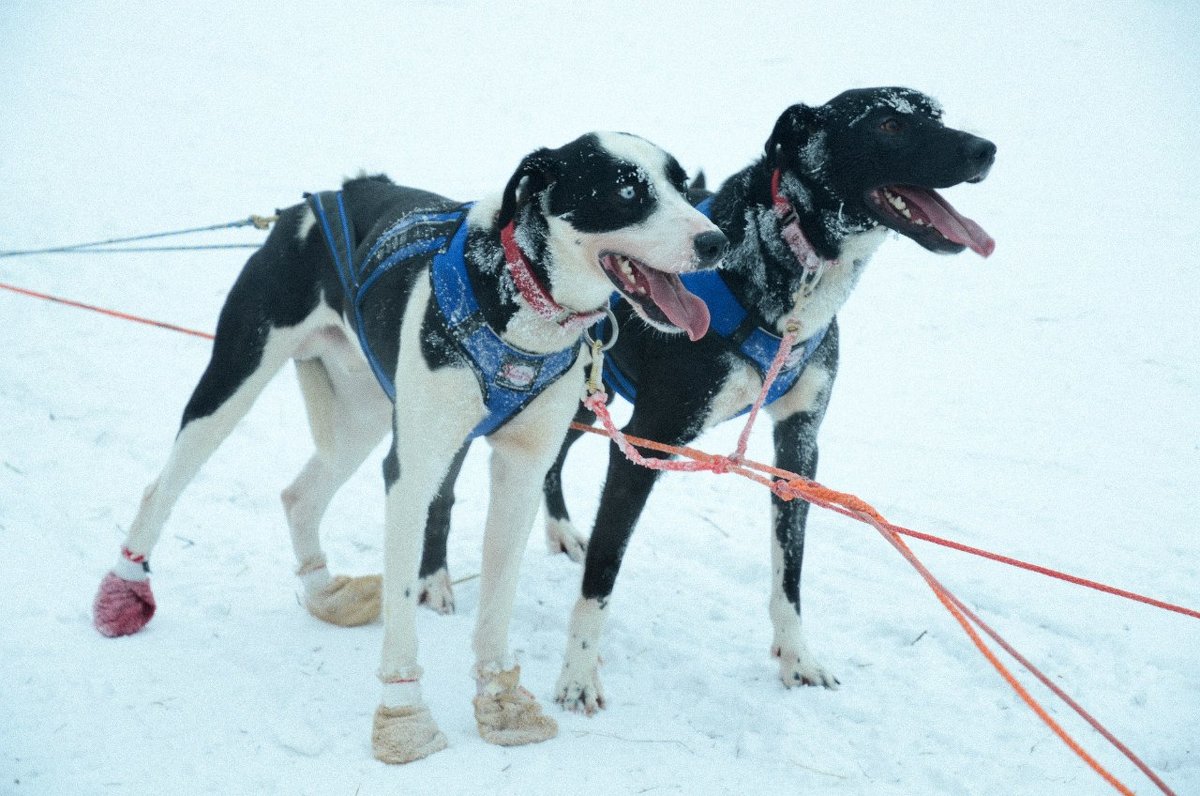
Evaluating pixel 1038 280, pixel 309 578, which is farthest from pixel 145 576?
pixel 1038 280

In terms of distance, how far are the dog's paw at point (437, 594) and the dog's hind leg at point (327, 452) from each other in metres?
0.27

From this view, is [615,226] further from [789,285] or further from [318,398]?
[318,398]

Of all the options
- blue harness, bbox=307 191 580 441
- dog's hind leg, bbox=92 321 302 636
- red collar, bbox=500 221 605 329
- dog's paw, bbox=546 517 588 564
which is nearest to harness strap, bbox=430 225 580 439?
blue harness, bbox=307 191 580 441

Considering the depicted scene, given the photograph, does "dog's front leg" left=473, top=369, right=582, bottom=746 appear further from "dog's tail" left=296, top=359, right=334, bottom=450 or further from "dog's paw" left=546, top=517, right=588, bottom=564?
"dog's paw" left=546, top=517, right=588, bottom=564

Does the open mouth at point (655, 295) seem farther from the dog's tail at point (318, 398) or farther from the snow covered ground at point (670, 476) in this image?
the dog's tail at point (318, 398)

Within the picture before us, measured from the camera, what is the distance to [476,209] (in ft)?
9.56

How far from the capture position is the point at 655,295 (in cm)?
257

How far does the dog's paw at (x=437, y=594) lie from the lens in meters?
3.87

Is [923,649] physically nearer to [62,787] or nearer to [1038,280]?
[62,787]

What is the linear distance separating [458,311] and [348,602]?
1417 millimetres

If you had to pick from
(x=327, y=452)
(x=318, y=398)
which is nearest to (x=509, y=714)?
(x=327, y=452)

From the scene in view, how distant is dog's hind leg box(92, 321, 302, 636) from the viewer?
338 cm

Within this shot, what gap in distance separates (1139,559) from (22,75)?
12.7 meters

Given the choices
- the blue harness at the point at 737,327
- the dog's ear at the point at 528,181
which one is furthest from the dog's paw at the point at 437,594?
the dog's ear at the point at 528,181
